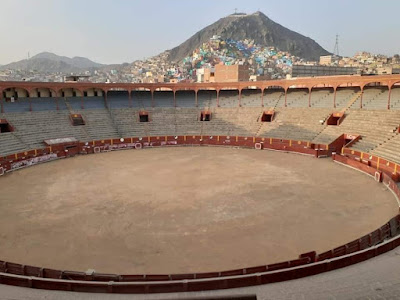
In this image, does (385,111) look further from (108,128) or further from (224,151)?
(108,128)

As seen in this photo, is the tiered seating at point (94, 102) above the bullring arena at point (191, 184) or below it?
above

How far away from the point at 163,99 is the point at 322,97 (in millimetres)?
25884

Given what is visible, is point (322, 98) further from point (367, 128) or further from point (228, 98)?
point (228, 98)

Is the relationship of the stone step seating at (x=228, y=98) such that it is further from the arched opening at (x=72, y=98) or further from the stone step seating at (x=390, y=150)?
the stone step seating at (x=390, y=150)

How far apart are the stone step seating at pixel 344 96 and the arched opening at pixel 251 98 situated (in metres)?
11.3

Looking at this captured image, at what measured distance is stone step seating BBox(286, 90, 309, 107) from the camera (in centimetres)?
4763

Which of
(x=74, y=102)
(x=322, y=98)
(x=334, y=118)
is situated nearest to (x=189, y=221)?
(x=334, y=118)

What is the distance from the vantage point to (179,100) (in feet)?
182

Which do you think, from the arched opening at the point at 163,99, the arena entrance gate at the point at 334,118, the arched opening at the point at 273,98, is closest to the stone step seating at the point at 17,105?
the arched opening at the point at 163,99

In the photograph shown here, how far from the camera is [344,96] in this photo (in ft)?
147

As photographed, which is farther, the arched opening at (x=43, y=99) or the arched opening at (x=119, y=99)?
the arched opening at (x=119, y=99)

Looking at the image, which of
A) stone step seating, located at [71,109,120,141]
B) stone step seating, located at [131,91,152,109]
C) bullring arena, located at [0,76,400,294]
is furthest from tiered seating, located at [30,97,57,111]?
stone step seating, located at [131,91,152,109]

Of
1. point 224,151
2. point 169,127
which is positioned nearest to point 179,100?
point 169,127

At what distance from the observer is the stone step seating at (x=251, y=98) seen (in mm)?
51631
